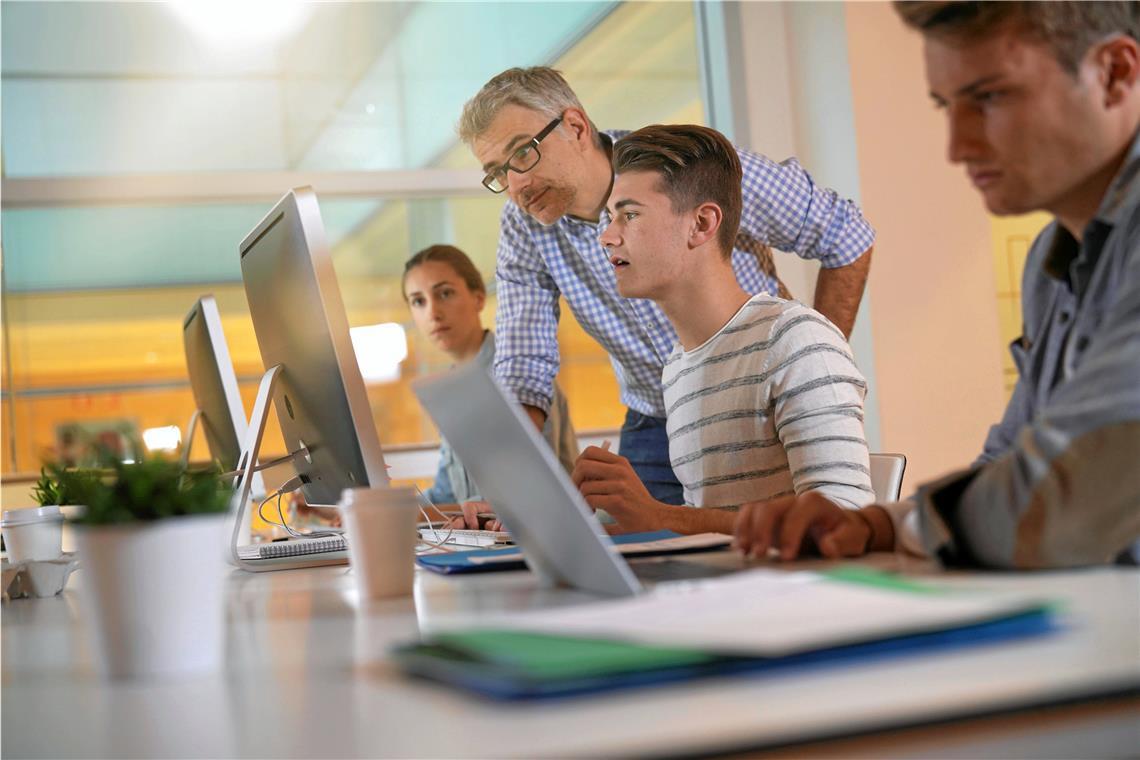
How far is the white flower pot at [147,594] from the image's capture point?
2.46 feet

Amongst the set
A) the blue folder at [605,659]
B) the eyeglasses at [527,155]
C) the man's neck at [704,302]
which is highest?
the eyeglasses at [527,155]

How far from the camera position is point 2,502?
3.63 meters

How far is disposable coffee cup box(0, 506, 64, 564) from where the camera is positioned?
4.88 feet

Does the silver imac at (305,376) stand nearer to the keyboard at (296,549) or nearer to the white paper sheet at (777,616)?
the keyboard at (296,549)

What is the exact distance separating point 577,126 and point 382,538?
5.31 feet

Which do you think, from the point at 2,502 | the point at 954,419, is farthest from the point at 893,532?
the point at 2,502

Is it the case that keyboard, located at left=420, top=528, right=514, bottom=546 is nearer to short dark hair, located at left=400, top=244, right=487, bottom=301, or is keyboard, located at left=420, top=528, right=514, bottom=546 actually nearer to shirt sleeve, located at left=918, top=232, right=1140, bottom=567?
shirt sleeve, located at left=918, top=232, right=1140, bottom=567

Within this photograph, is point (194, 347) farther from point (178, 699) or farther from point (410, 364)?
point (178, 699)

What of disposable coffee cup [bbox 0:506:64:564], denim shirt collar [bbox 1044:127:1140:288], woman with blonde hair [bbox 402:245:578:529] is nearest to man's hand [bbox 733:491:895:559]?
denim shirt collar [bbox 1044:127:1140:288]

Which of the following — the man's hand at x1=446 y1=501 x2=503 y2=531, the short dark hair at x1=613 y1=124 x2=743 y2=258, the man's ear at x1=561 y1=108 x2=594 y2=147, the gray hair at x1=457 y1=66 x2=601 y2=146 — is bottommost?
the man's hand at x1=446 y1=501 x2=503 y2=531

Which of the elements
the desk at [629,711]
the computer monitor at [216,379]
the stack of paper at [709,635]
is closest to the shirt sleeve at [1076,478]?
the desk at [629,711]

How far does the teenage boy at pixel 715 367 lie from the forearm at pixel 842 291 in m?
0.67

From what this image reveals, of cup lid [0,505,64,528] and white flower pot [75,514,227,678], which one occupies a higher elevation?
cup lid [0,505,64,528]

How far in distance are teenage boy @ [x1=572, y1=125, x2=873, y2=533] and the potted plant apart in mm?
778
